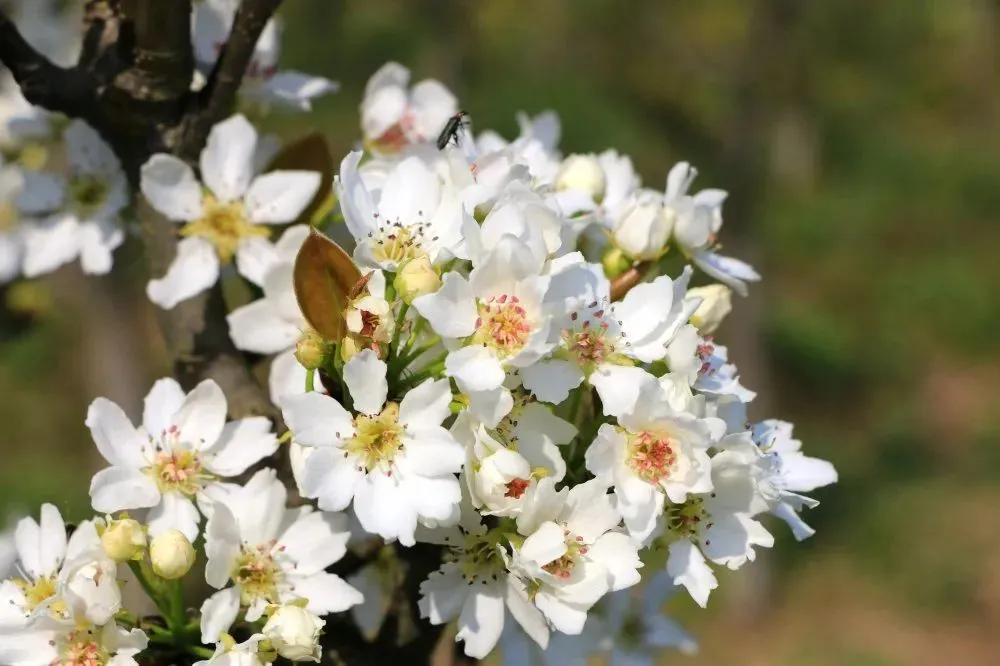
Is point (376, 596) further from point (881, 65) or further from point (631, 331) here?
point (881, 65)

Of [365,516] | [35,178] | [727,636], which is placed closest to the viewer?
[365,516]

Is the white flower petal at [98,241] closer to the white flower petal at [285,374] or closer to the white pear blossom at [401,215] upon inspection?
the white flower petal at [285,374]

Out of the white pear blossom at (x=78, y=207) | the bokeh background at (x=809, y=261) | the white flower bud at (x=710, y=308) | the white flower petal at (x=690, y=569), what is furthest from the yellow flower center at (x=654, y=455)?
the bokeh background at (x=809, y=261)

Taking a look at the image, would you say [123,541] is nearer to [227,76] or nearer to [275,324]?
[275,324]

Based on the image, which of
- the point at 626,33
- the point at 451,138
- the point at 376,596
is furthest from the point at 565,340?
the point at 626,33

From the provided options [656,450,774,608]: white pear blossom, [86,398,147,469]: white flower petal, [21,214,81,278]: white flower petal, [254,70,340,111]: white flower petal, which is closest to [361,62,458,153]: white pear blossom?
[254,70,340,111]: white flower petal
